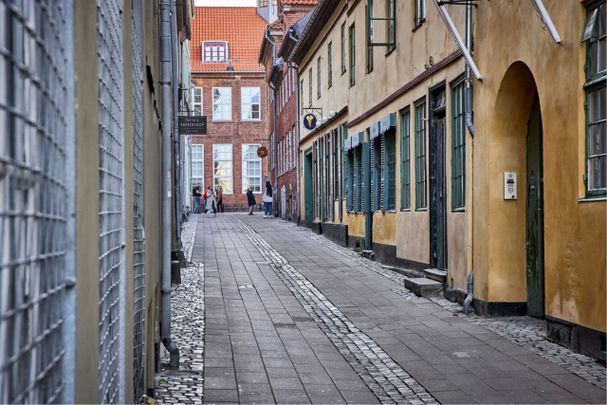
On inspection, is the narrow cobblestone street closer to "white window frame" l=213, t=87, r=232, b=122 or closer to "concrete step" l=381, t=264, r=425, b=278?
"concrete step" l=381, t=264, r=425, b=278

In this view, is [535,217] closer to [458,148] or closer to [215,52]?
[458,148]

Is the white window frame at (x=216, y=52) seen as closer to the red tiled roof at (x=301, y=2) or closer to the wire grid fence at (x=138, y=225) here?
the red tiled roof at (x=301, y=2)

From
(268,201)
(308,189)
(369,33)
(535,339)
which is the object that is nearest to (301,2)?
(268,201)

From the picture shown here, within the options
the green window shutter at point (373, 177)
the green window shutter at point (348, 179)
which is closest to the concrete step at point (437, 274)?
the green window shutter at point (373, 177)

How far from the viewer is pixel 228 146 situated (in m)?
58.9

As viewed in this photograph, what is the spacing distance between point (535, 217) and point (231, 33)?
177 ft

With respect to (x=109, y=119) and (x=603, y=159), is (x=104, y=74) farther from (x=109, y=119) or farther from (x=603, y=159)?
(x=603, y=159)

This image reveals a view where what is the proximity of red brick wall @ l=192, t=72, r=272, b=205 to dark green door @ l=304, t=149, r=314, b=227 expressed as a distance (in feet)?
87.3

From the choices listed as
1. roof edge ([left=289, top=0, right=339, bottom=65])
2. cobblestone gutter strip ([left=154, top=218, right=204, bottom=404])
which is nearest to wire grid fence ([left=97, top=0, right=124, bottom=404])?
cobblestone gutter strip ([left=154, top=218, right=204, bottom=404])

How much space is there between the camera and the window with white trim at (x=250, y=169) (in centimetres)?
5878

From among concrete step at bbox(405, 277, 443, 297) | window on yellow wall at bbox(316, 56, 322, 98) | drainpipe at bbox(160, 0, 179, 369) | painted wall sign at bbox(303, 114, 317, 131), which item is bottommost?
concrete step at bbox(405, 277, 443, 297)

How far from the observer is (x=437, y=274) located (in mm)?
13078

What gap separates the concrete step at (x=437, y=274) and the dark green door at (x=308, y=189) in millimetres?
16607

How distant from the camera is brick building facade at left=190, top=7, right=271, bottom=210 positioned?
5841cm
